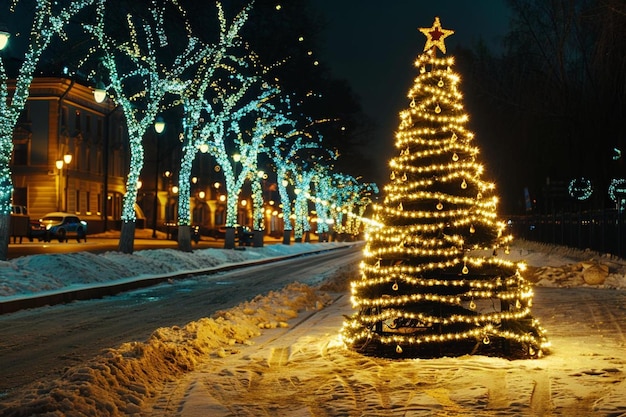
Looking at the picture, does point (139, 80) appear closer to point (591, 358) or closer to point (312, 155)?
point (312, 155)

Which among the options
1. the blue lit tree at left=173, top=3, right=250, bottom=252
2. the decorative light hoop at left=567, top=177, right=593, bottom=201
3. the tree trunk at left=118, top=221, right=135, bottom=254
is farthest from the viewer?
the decorative light hoop at left=567, top=177, right=593, bottom=201

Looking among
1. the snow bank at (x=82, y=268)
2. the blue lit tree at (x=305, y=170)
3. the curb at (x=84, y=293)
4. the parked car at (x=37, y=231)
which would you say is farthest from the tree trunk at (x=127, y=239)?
the blue lit tree at (x=305, y=170)

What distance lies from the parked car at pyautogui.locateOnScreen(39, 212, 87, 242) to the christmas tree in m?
48.6

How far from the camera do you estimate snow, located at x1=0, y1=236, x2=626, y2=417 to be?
8.05 meters

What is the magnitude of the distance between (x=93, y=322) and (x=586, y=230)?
23440 millimetres

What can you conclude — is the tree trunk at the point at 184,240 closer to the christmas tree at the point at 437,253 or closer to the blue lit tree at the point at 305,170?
the blue lit tree at the point at 305,170

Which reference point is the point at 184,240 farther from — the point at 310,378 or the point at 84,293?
the point at 310,378

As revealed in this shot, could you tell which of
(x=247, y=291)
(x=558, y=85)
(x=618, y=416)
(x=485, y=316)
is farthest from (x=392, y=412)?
(x=558, y=85)

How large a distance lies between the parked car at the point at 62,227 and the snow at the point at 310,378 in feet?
145

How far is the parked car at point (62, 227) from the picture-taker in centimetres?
5775

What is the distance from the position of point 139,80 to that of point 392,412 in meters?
56.6

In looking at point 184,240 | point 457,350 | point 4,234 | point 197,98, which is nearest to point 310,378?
point 457,350

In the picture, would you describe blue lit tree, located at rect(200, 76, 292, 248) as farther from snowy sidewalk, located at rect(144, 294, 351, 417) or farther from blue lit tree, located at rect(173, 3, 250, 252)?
snowy sidewalk, located at rect(144, 294, 351, 417)

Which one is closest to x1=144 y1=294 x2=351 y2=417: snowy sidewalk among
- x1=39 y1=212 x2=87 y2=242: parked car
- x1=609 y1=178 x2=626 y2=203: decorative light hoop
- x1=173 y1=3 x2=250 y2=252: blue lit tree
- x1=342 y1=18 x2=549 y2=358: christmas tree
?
x1=342 y1=18 x2=549 y2=358: christmas tree
